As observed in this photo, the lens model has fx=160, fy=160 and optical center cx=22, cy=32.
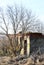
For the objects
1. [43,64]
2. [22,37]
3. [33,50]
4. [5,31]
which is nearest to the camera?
[43,64]

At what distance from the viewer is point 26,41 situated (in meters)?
19.2

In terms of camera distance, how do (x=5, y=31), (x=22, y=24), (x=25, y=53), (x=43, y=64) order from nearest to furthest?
(x=43, y=64) < (x=25, y=53) < (x=5, y=31) < (x=22, y=24)

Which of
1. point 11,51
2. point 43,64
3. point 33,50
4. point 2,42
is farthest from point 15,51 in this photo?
point 43,64

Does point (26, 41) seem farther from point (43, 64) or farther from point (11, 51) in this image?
point (43, 64)

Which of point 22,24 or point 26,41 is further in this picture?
point 22,24

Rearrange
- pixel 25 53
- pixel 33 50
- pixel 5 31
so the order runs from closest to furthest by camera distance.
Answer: pixel 33 50 < pixel 25 53 < pixel 5 31

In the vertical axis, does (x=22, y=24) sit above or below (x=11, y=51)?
above

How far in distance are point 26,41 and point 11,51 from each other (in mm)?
2539

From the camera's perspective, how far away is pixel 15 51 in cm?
1975

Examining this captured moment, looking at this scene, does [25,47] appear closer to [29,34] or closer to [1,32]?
[29,34]

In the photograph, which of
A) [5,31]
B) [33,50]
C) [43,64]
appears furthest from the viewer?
[5,31]

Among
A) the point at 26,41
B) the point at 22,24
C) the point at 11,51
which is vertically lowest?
the point at 11,51

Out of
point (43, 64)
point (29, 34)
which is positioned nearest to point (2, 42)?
point (29, 34)

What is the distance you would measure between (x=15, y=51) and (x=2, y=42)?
4.37 meters
